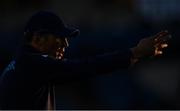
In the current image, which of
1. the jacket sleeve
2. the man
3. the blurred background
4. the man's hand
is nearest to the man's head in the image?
the man

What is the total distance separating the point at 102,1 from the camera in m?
12.3

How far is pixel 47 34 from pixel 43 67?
0.26 metres

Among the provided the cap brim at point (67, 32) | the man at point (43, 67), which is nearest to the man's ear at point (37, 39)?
the man at point (43, 67)

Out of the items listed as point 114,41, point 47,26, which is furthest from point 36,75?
point 114,41

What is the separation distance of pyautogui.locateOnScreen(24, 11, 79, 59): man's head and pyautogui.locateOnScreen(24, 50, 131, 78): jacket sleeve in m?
0.12

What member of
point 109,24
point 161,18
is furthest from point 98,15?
point 161,18

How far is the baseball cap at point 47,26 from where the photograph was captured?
15.7ft

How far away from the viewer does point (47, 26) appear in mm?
4805

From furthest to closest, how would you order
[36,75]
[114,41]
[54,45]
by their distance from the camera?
[114,41] → [54,45] → [36,75]

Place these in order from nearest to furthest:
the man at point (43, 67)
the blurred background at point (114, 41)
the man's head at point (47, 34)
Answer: the man at point (43, 67), the man's head at point (47, 34), the blurred background at point (114, 41)

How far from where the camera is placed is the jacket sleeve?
4609 mm

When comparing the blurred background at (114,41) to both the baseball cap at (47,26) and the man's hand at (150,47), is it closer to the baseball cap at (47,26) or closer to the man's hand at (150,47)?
the baseball cap at (47,26)

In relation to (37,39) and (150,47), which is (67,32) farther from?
(150,47)

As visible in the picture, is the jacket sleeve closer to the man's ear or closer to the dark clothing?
the dark clothing
